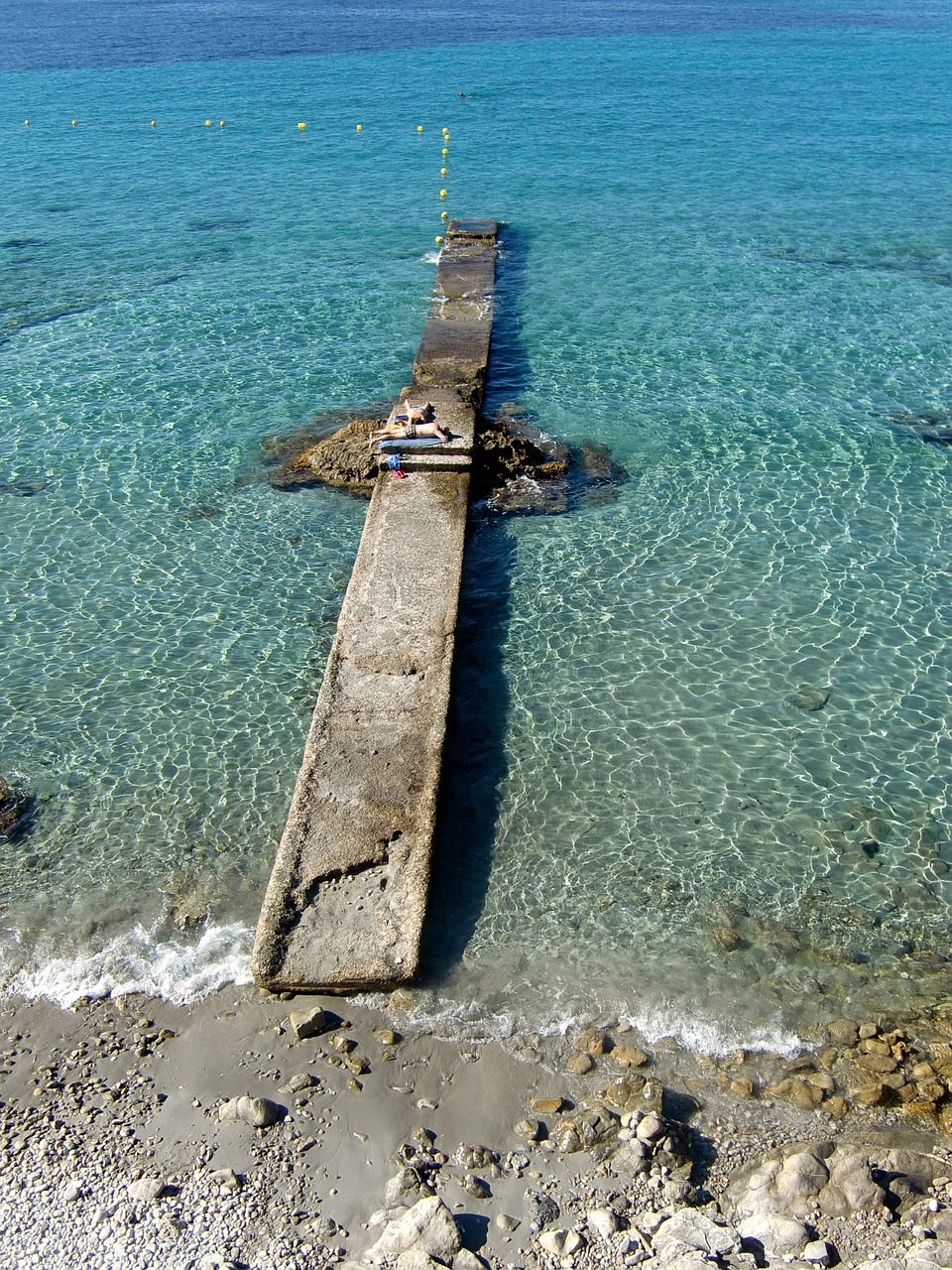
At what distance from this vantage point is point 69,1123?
5961 millimetres

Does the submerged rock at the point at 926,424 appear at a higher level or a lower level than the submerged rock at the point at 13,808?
higher

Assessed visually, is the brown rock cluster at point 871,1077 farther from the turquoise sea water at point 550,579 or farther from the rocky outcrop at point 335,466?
the rocky outcrop at point 335,466

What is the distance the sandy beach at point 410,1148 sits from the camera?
17.3ft

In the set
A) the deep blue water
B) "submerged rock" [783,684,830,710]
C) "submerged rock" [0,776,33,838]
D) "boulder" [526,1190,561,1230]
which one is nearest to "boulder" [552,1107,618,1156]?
"boulder" [526,1190,561,1230]

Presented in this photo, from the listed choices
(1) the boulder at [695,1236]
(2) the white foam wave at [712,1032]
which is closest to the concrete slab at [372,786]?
(2) the white foam wave at [712,1032]

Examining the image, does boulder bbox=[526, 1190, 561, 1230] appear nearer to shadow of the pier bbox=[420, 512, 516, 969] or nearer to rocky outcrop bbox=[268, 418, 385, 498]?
shadow of the pier bbox=[420, 512, 516, 969]

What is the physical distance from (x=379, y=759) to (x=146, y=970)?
2215 mm

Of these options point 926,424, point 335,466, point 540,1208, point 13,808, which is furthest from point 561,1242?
point 926,424

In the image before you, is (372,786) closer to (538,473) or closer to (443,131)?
(538,473)

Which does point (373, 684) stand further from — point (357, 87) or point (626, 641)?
point (357, 87)

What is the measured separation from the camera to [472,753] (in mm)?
8578

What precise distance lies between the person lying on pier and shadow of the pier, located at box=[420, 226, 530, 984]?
1166mm

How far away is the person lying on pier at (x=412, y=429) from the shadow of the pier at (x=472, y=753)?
1166 millimetres

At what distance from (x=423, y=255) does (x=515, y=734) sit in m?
13.1
